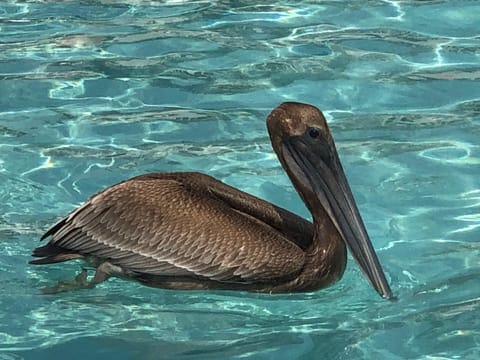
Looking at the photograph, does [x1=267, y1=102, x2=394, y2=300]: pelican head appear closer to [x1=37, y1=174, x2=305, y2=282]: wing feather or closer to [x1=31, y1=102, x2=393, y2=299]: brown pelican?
[x1=31, y1=102, x2=393, y2=299]: brown pelican

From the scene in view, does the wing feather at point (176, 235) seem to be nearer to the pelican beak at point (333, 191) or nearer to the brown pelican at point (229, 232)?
the brown pelican at point (229, 232)

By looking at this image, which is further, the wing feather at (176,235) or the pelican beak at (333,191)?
the wing feather at (176,235)

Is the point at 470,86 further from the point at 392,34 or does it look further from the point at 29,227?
the point at 29,227

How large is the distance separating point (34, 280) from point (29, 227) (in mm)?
535

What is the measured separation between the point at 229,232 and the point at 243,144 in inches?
71.0

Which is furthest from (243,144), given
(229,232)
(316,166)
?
(229,232)

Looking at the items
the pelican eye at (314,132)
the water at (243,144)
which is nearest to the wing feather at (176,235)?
the water at (243,144)

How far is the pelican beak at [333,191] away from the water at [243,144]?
0.69 feet

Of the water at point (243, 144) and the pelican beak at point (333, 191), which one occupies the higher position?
the pelican beak at point (333, 191)

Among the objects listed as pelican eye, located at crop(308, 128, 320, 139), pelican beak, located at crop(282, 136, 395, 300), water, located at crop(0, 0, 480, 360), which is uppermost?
pelican eye, located at crop(308, 128, 320, 139)

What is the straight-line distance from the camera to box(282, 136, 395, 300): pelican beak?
546 cm

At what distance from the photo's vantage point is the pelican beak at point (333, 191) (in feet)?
17.9

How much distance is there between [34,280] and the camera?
5.92 m

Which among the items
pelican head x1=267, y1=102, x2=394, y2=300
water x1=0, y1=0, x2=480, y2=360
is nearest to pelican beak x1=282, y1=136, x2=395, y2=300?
pelican head x1=267, y1=102, x2=394, y2=300
